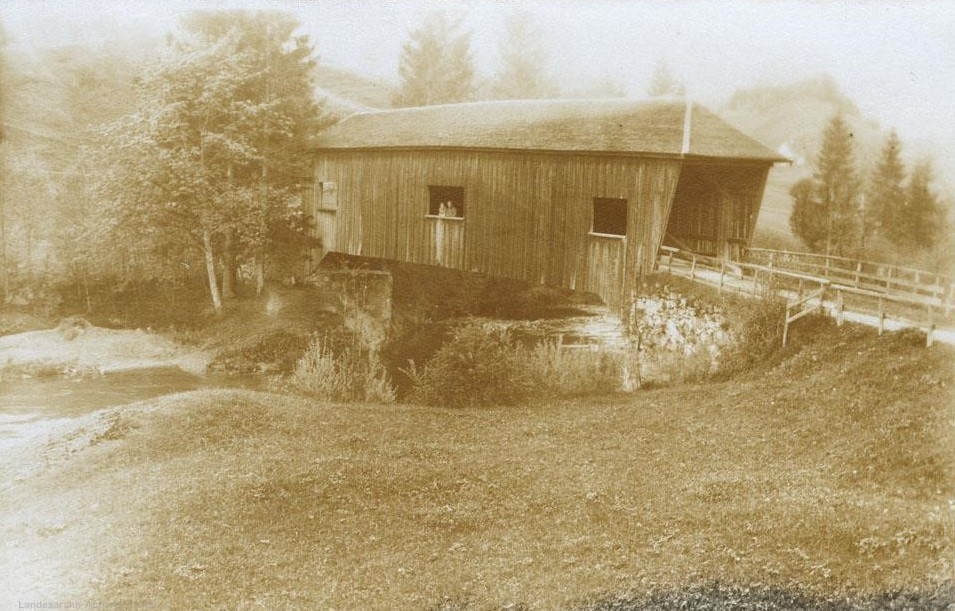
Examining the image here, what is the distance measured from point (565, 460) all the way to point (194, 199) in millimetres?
12986

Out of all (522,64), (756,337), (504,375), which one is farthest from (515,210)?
(756,337)

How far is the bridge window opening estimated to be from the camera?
18.7 metres

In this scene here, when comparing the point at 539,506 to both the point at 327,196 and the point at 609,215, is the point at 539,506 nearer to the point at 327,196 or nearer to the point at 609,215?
the point at 609,215

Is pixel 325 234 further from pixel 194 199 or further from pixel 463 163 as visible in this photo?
pixel 463 163

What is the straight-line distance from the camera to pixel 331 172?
60.8 ft

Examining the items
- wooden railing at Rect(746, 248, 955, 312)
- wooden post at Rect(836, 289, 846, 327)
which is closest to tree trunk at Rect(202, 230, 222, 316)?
wooden railing at Rect(746, 248, 955, 312)

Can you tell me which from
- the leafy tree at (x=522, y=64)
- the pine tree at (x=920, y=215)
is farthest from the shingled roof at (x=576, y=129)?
the pine tree at (x=920, y=215)

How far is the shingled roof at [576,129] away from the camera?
12.9 meters

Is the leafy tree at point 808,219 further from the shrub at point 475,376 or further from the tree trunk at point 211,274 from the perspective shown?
the tree trunk at point 211,274

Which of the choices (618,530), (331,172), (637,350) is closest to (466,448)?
(618,530)

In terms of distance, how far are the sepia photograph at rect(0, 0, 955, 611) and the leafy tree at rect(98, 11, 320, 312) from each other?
99 mm

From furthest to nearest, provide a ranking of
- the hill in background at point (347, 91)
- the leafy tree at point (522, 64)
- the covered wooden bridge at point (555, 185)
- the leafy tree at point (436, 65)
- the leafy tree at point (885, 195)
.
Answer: the hill in background at point (347, 91)
the covered wooden bridge at point (555, 185)
the leafy tree at point (885, 195)
the leafy tree at point (436, 65)
the leafy tree at point (522, 64)

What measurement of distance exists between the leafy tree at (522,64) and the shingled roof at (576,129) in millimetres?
487

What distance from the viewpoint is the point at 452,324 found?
2077cm
